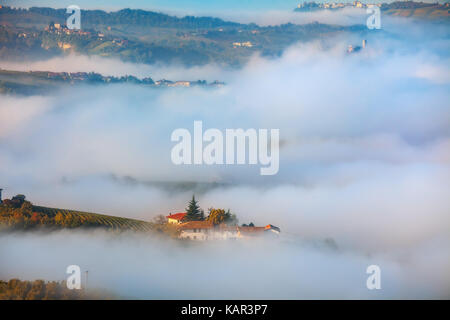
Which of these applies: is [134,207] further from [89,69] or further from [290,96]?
[290,96]

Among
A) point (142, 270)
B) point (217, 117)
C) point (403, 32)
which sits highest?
point (403, 32)

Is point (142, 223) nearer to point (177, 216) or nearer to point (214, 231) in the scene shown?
point (177, 216)

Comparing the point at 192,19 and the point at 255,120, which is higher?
the point at 192,19

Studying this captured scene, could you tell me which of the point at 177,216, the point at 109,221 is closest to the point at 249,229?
the point at 177,216

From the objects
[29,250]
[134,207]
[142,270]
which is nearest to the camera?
[142,270]

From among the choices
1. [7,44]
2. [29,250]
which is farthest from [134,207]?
[7,44]
